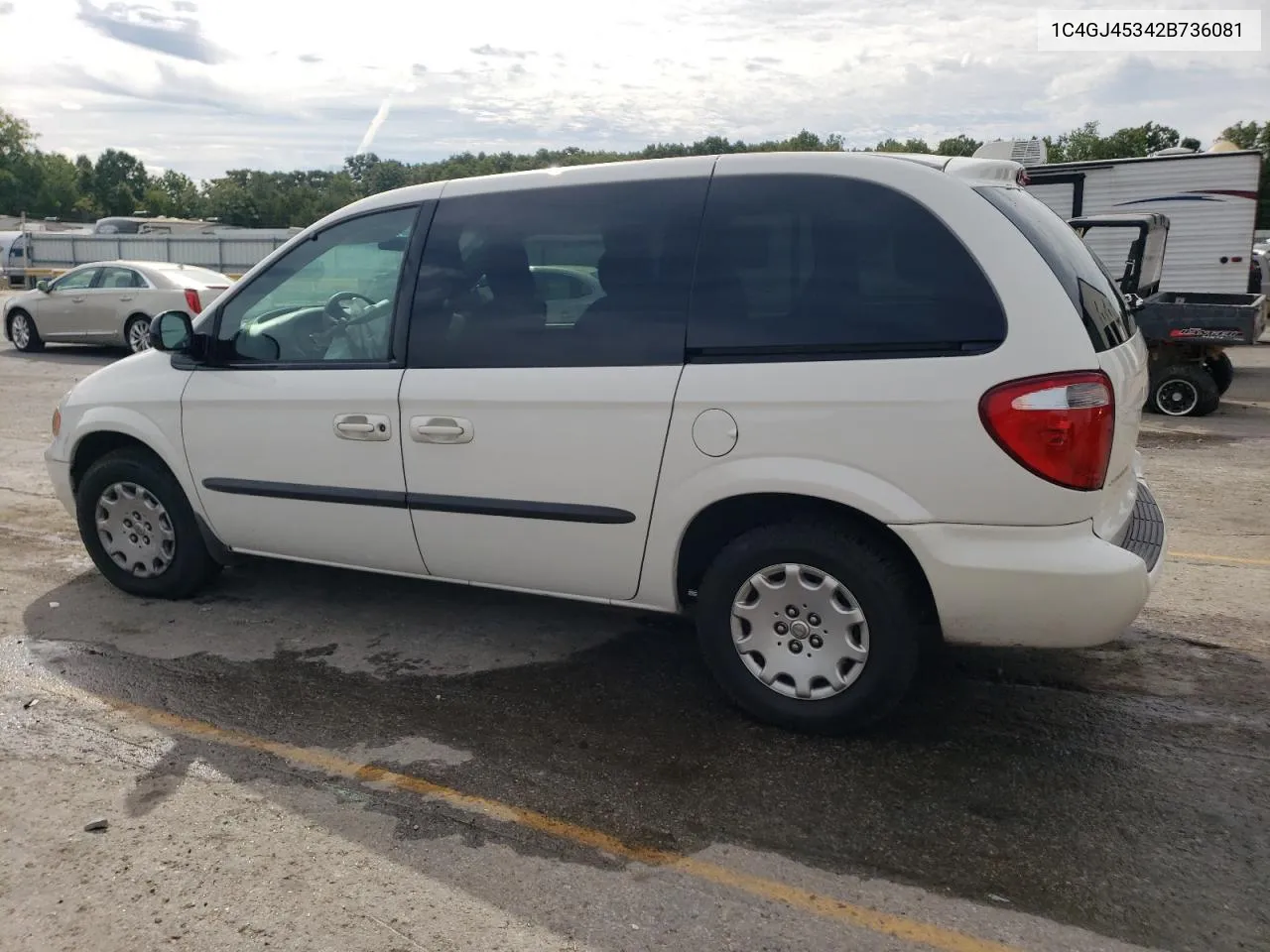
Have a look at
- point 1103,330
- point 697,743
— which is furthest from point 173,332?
point 1103,330

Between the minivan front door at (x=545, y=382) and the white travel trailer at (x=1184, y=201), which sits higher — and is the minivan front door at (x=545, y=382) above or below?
below

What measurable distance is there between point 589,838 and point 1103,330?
7.40 ft

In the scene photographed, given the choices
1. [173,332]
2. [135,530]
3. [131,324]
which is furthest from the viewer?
[131,324]

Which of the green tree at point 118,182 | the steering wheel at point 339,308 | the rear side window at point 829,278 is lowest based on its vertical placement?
the steering wheel at point 339,308

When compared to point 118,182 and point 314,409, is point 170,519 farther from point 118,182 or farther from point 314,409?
point 118,182

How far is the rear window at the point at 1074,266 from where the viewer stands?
3.46 m

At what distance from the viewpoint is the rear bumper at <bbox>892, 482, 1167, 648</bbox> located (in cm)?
336

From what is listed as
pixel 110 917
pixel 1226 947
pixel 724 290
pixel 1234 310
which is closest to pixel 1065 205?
pixel 1234 310

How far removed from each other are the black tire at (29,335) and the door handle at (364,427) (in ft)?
51.7

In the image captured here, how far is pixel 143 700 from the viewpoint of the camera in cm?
418

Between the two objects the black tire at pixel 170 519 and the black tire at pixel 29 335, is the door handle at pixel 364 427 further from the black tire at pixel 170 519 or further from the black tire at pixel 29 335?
the black tire at pixel 29 335

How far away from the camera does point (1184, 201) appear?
15789mm

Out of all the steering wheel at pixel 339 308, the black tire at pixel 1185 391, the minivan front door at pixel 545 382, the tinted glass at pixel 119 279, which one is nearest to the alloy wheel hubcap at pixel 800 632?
the minivan front door at pixel 545 382

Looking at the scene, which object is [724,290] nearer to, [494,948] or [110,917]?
[494,948]
